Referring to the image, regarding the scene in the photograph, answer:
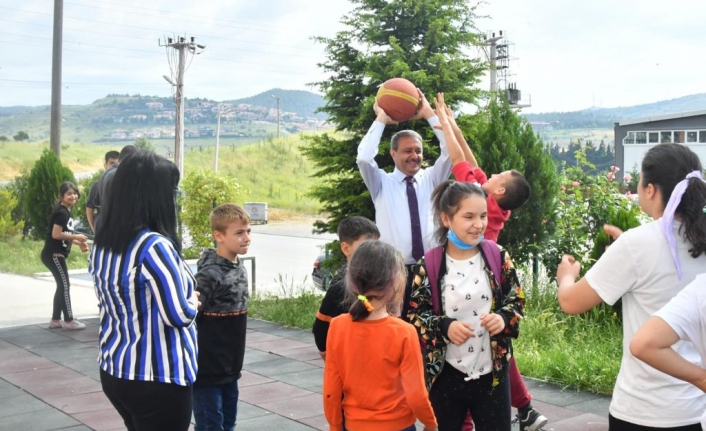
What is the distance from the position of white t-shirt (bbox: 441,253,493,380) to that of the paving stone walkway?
5.94ft

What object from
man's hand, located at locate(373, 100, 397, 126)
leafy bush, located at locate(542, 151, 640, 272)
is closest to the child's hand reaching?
man's hand, located at locate(373, 100, 397, 126)

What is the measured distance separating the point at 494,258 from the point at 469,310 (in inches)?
11.5

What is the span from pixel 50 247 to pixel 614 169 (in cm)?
721

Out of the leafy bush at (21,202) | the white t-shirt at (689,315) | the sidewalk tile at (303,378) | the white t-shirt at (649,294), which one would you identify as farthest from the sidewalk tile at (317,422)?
the leafy bush at (21,202)

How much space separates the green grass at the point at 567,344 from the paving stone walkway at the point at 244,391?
169 mm

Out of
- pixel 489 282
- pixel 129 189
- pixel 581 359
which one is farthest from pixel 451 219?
pixel 581 359

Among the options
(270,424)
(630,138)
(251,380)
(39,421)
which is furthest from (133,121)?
(270,424)

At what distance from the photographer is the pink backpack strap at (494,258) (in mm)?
3975

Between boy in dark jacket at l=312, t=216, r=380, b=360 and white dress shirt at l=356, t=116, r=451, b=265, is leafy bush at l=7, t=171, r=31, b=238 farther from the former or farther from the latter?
boy in dark jacket at l=312, t=216, r=380, b=360

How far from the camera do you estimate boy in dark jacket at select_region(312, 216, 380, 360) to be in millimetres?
4219

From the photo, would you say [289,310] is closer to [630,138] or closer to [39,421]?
[39,421]

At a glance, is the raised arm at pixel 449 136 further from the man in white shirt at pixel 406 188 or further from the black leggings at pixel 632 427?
the black leggings at pixel 632 427

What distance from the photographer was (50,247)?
9.46 m

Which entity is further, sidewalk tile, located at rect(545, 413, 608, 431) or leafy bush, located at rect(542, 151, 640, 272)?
leafy bush, located at rect(542, 151, 640, 272)
